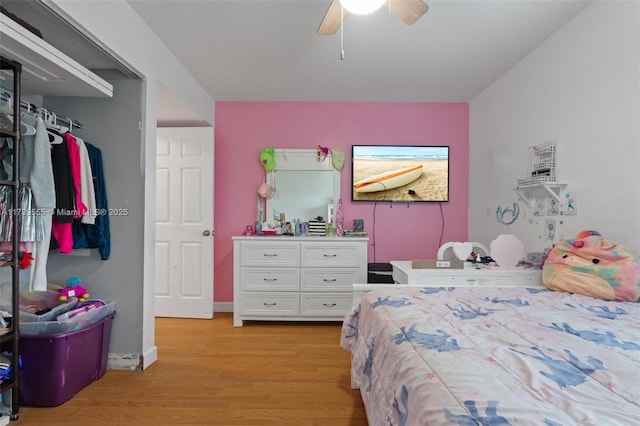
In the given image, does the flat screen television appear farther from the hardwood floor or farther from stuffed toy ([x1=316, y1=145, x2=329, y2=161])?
the hardwood floor

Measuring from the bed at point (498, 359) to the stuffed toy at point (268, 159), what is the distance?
7.90 ft

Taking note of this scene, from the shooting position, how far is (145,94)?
2416mm

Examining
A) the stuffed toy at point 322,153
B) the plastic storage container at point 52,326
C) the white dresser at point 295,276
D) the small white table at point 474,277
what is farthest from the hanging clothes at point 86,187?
the stuffed toy at point 322,153

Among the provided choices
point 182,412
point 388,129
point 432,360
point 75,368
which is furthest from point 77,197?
point 388,129

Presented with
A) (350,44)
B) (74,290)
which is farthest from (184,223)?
(350,44)

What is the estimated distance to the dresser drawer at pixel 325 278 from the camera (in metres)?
3.43

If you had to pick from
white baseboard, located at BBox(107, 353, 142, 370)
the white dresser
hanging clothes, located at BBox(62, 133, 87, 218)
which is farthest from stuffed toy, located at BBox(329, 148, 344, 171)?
white baseboard, located at BBox(107, 353, 142, 370)

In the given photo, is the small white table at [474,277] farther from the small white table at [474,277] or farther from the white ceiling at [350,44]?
the white ceiling at [350,44]

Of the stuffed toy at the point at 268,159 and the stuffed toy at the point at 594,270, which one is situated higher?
the stuffed toy at the point at 268,159

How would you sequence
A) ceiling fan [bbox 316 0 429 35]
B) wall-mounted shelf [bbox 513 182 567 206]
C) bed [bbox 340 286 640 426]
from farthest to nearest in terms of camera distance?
wall-mounted shelf [bbox 513 182 567 206], ceiling fan [bbox 316 0 429 35], bed [bbox 340 286 640 426]

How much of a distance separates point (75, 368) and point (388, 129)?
3.43 meters

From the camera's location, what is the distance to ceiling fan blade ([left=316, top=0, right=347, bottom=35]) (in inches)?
66.8

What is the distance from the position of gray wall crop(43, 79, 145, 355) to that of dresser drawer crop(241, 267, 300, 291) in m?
1.15

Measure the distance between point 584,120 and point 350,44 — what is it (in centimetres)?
165
